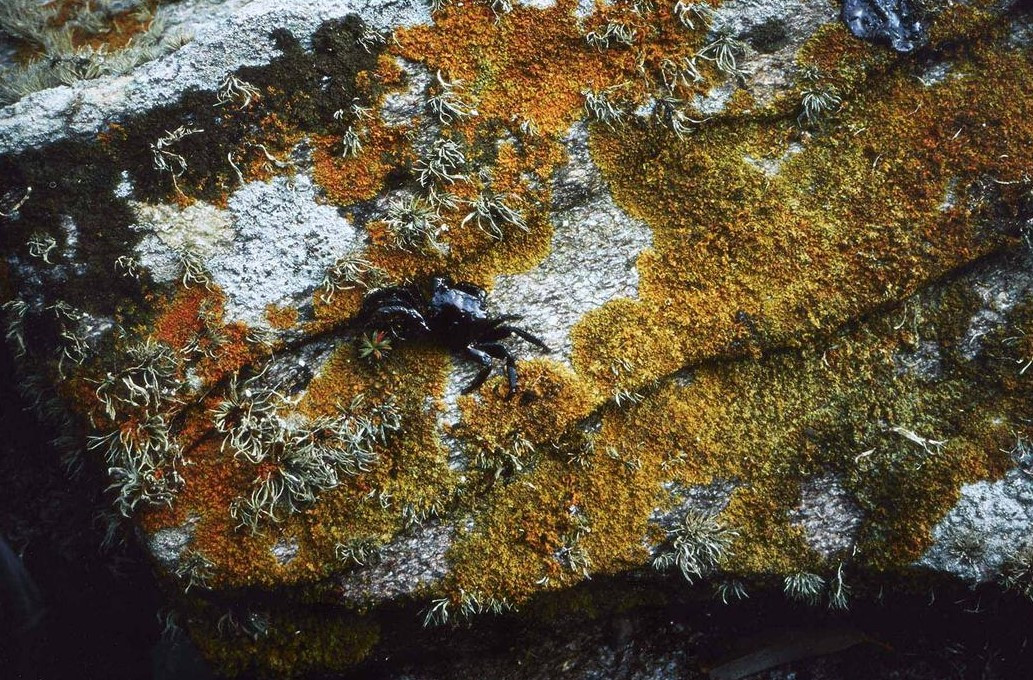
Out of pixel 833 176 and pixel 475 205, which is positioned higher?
pixel 833 176

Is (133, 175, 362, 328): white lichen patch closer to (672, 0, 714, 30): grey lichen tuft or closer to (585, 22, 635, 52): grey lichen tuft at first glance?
(585, 22, 635, 52): grey lichen tuft

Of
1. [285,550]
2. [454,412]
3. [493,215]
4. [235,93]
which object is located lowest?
[285,550]

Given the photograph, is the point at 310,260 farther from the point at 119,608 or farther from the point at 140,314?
the point at 119,608

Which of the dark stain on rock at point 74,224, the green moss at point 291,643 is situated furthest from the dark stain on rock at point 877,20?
the green moss at point 291,643

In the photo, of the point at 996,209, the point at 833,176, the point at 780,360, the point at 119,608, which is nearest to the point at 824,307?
the point at 780,360

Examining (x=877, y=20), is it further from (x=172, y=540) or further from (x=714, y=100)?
(x=172, y=540)

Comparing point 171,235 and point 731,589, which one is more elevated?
point 171,235

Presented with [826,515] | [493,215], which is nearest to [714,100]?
[493,215]

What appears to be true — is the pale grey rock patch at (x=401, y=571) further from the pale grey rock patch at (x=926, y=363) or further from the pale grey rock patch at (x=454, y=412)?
the pale grey rock patch at (x=926, y=363)
